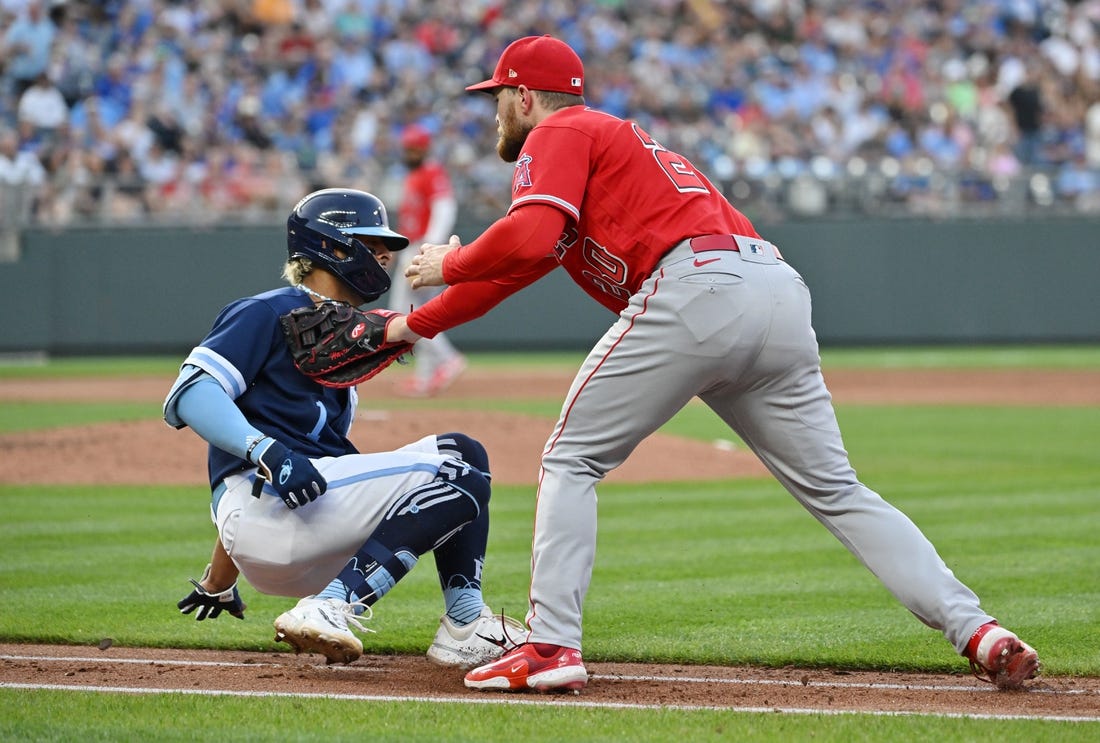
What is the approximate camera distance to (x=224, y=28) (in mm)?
22828

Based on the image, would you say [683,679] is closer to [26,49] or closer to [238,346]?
[238,346]

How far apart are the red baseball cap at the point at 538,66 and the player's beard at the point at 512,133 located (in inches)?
4.1

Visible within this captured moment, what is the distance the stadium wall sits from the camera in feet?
68.6

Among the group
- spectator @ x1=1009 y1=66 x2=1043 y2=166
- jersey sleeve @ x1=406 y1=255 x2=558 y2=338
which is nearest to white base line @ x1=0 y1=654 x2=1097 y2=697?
jersey sleeve @ x1=406 y1=255 x2=558 y2=338

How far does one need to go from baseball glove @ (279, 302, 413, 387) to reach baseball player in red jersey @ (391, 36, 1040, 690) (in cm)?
10

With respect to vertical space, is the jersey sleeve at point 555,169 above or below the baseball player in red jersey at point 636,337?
above

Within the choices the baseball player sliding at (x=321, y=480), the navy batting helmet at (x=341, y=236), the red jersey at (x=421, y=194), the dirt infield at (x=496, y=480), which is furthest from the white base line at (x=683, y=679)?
the red jersey at (x=421, y=194)

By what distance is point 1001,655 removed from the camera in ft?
14.5

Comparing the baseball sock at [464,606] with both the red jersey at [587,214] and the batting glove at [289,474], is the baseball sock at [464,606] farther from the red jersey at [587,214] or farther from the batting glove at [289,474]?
the red jersey at [587,214]

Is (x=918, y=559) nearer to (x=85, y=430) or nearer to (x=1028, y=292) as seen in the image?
(x=85, y=430)

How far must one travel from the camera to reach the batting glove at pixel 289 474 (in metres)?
4.39

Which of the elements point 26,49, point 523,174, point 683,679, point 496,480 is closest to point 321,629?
point 683,679

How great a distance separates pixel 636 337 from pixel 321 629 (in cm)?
128

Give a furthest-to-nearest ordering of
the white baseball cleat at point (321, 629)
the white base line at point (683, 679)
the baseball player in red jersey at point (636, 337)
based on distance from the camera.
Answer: the white base line at point (683, 679) < the baseball player in red jersey at point (636, 337) < the white baseball cleat at point (321, 629)
